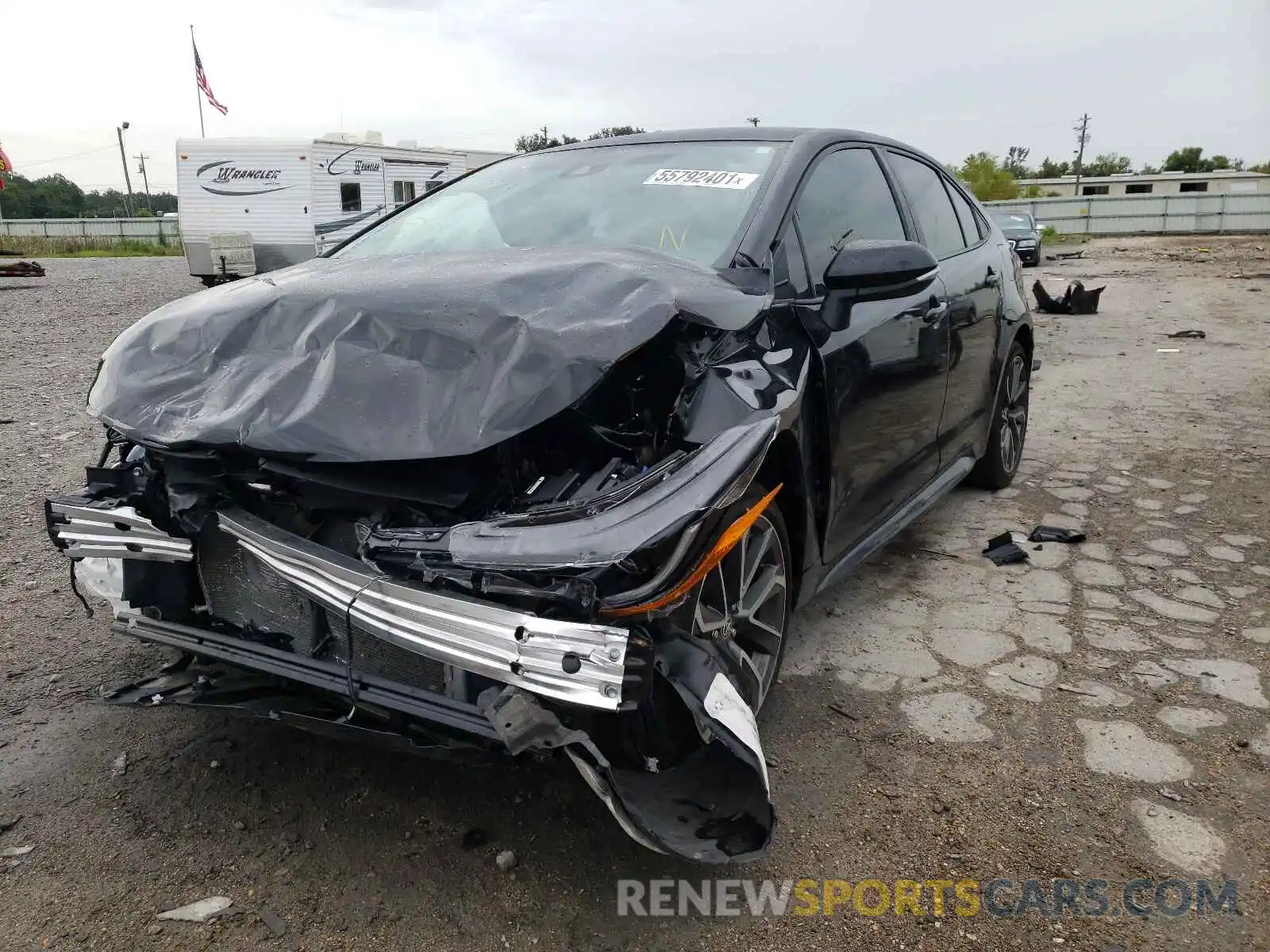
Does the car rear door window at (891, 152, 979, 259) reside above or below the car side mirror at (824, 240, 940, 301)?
above

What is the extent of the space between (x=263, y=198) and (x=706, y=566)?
18.3 metres

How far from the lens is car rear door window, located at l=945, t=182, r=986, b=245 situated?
461cm

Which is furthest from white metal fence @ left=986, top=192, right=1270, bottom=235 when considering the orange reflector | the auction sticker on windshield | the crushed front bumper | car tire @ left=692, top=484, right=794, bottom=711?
the crushed front bumper

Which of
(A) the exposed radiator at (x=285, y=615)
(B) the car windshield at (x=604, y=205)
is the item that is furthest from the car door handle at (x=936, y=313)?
(A) the exposed radiator at (x=285, y=615)

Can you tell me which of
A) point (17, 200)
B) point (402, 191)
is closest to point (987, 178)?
point (402, 191)

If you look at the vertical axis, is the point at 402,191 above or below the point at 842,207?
above

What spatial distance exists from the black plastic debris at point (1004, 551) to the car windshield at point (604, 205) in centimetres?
218

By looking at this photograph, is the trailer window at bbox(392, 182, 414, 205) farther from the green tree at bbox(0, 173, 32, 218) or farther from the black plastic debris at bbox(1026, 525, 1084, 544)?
the green tree at bbox(0, 173, 32, 218)

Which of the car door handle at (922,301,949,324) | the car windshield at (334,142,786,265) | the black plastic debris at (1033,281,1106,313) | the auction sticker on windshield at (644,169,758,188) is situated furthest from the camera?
the black plastic debris at (1033,281,1106,313)

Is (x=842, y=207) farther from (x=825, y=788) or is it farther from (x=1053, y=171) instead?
(x=1053, y=171)

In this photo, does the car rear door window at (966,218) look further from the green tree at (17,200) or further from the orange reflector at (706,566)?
the green tree at (17,200)

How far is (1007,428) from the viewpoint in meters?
5.27

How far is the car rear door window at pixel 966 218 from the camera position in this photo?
4.61 meters

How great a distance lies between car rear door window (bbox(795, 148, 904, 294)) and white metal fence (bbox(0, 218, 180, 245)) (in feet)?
157
